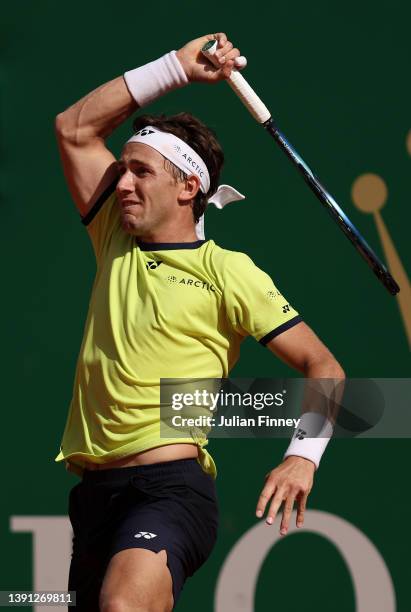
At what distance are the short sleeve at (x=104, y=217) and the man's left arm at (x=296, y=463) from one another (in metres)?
0.62

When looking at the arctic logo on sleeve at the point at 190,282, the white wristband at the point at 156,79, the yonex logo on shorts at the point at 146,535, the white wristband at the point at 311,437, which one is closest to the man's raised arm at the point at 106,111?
the white wristband at the point at 156,79

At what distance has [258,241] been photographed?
5289 mm

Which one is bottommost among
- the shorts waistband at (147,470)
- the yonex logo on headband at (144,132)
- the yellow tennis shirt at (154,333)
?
the shorts waistband at (147,470)

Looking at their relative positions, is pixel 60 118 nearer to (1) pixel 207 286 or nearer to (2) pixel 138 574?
(1) pixel 207 286

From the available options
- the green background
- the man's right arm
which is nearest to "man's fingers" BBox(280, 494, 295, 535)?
the man's right arm

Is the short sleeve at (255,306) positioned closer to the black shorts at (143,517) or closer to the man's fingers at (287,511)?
the black shorts at (143,517)

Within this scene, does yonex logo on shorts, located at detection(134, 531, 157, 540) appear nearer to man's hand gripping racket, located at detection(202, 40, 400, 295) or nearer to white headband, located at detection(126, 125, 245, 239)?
white headband, located at detection(126, 125, 245, 239)

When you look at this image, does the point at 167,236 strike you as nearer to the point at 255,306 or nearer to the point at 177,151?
the point at 177,151

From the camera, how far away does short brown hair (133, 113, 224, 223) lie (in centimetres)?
430

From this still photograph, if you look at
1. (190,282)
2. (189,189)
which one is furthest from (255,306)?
(189,189)

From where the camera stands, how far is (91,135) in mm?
4289

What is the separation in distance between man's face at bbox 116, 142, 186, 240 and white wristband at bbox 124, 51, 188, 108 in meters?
0.16

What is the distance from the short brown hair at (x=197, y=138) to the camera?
4.30 m

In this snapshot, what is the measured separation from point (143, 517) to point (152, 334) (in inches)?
20.2
